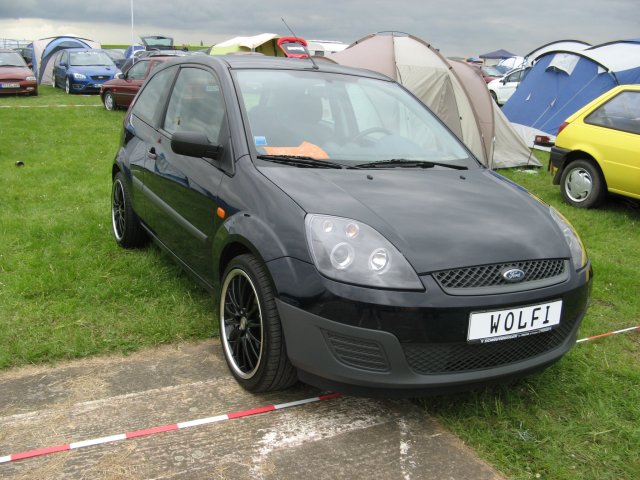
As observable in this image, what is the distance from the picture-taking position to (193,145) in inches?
129

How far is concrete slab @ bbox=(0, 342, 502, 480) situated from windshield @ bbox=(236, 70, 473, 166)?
4.16ft

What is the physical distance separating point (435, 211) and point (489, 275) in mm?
415

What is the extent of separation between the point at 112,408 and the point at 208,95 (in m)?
1.90

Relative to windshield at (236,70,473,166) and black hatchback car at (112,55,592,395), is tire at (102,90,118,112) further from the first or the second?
windshield at (236,70,473,166)

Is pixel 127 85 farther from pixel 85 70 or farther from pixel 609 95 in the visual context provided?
pixel 609 95

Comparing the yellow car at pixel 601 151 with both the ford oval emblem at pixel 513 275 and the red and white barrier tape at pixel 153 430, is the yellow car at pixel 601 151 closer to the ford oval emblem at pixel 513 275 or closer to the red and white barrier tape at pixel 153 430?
the ford oval emblem at pixel 513 275

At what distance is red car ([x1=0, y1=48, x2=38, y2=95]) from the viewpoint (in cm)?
1848

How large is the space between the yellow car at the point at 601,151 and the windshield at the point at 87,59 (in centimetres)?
1700

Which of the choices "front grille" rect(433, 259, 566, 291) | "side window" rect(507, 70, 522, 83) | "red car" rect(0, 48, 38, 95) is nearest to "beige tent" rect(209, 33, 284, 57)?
"red car" rect(0, 48, 38, 95)

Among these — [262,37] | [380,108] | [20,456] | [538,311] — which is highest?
[262,37]

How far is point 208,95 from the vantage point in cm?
381

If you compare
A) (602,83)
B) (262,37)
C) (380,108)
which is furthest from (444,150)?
(262,37)

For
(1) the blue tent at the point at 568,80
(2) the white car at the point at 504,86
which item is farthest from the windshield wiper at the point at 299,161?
(2) the white car at the point at 504,86

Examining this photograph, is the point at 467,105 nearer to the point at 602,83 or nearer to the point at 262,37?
the point at 602,83
